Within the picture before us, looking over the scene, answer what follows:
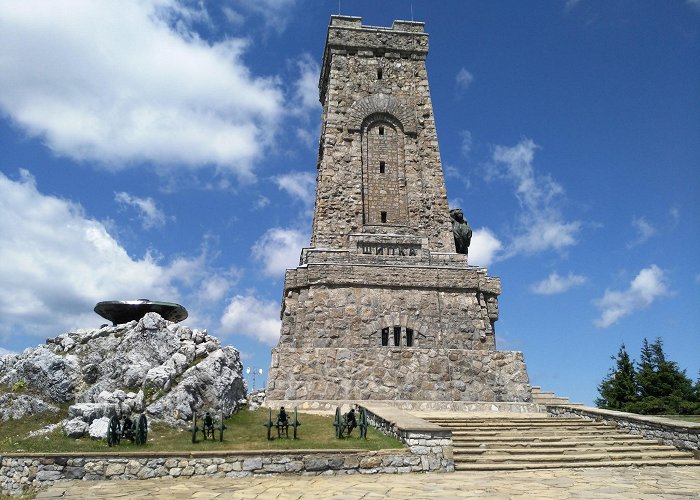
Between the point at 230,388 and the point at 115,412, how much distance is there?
3.34 metres

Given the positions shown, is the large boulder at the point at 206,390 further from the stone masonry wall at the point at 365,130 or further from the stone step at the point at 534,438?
the stone masonry wall at the point at 365,130

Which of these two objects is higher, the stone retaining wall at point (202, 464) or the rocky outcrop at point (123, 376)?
the rocky outcrop at point (123, 376)

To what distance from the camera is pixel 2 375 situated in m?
14.5

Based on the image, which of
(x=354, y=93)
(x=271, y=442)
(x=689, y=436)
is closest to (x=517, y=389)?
(x=689, y=436)

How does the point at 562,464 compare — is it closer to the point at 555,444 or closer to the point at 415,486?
the point at 555,444

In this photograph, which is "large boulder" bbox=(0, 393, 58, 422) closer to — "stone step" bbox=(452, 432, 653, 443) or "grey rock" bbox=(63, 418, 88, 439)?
"grey rock" bbox=(63, 418, 88, 439)

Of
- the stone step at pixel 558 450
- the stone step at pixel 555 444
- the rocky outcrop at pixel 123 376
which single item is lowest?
the stone step at pixel 558 450

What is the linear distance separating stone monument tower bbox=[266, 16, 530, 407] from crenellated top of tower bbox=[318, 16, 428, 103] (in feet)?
0.16

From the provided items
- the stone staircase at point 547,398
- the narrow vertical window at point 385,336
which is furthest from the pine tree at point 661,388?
the narrow vertical window at point 385,336

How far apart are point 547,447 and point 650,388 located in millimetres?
20456

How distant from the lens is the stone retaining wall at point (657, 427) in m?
12.1

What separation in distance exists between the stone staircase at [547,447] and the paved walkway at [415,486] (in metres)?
0.74

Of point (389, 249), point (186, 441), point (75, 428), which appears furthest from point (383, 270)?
point (75, 428)

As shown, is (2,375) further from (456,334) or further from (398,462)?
(456,334)
